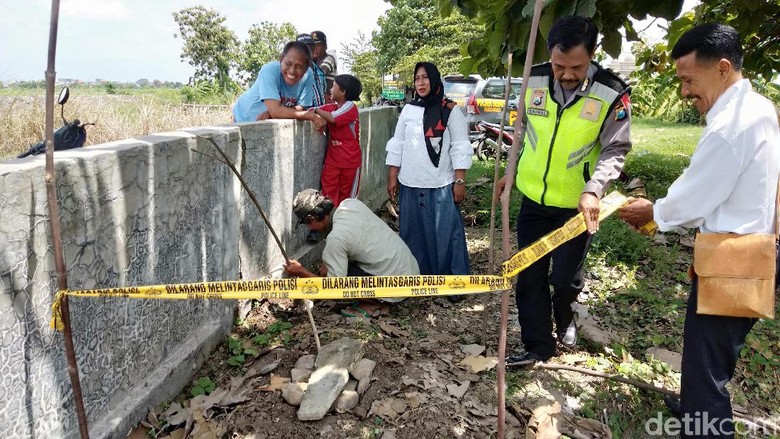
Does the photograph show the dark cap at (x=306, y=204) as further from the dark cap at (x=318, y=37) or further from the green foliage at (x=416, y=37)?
the green foliage at (x=416, y=37)

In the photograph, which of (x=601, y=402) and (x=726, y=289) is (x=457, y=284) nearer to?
(x=726, y=289)

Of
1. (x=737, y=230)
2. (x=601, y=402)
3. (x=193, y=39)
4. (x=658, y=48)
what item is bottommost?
(x=601, y=402)

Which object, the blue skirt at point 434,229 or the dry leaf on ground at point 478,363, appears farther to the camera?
the blue skirt at point 434,229

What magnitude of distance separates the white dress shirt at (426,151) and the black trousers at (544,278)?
107 centimetres

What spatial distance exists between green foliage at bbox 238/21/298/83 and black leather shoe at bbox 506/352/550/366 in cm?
3462

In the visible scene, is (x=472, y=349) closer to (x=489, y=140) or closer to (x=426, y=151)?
(x=426, y=151)

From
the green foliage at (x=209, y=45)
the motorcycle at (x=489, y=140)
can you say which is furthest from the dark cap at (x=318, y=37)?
the green foliage at (x=209, y=45)

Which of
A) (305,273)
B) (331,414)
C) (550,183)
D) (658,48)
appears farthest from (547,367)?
(658,48)

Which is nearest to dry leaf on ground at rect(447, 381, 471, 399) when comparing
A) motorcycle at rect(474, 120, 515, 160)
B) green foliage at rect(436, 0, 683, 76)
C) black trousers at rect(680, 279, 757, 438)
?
black trousers at rect(680, 279, 757, 438)

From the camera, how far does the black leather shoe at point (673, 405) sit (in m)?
2.81

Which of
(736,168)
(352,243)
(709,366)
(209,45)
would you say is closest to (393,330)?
(352,243)

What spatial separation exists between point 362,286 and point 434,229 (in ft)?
6.34

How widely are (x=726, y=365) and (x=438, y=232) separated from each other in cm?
231

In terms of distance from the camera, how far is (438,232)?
13.8ft
